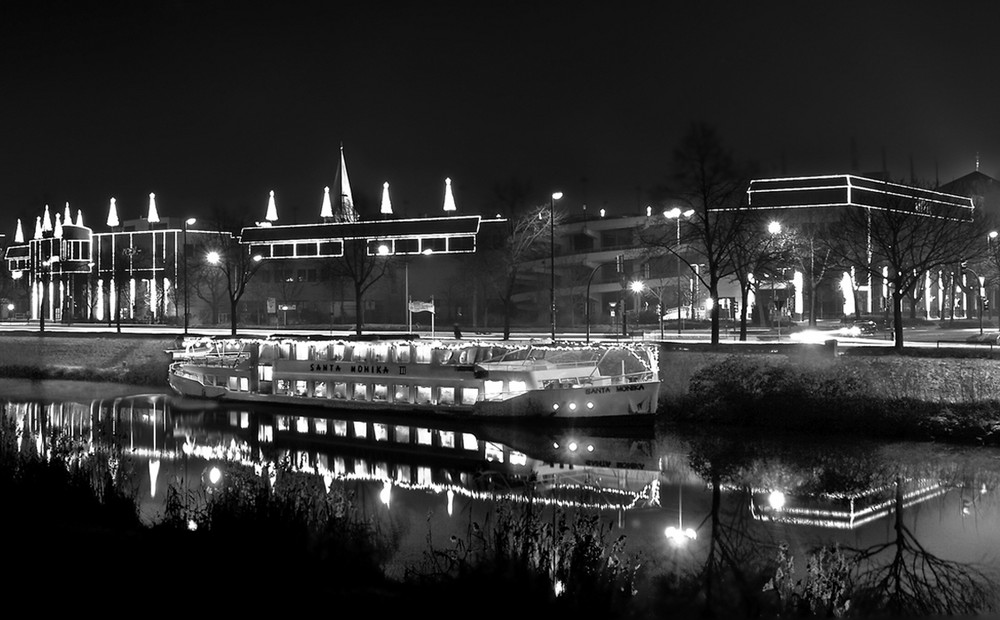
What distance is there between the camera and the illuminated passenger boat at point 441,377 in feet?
128

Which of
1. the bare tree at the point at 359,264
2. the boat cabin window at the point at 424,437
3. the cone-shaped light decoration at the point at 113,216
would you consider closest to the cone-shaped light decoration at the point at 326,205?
the bare tree at the point at 359,264

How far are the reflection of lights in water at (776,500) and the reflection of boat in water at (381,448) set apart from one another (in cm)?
337

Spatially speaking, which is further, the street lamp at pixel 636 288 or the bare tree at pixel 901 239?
the street lamp at pixel 636 288

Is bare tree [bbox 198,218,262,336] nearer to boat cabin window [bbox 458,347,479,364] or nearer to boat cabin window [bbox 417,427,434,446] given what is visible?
boat cabin window [bbox 458,347,479,364]

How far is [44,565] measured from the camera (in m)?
11.7

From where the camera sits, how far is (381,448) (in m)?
35.9

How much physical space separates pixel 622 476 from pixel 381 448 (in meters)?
11.2

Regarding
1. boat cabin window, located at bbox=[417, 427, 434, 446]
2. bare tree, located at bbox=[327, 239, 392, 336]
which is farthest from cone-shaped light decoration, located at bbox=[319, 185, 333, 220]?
boat cabin window, located at bbox=[417, 427, 434, 446]

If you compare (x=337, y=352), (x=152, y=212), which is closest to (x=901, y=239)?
(x=337, y=352)

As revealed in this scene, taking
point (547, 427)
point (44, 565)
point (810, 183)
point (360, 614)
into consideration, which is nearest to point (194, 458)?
point (547, 427)

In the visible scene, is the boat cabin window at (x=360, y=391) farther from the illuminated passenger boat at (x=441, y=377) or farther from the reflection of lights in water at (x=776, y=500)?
the reflection of lights in water at (x=776, y=500)

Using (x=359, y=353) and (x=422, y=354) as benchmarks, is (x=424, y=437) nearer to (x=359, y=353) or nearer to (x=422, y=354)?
(x=422, y=354)

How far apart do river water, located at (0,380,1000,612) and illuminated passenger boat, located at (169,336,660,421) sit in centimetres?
109

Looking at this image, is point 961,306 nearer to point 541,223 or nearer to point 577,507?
point 541,223
